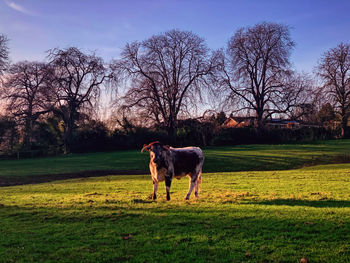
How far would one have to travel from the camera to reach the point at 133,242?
6387mm

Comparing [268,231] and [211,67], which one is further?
[211,67]

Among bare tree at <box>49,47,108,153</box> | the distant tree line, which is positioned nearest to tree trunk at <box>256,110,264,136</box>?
the distant tree line

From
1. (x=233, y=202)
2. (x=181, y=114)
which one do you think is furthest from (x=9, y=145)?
(x=233, y=202)

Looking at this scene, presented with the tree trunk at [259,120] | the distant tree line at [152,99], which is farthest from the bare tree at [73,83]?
the tree trunk at [259,120]

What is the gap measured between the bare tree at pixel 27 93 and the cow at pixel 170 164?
4632 cm

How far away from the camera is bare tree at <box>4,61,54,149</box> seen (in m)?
51.2

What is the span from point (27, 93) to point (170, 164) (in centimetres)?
4887

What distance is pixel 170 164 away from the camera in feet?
36.9

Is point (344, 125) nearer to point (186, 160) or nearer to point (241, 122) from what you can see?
point (241, 122)

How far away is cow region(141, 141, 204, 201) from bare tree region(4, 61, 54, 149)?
46316mm

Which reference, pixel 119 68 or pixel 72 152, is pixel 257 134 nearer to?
pixel 119 68

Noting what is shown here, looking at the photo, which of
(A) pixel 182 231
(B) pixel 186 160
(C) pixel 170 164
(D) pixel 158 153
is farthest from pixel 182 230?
(B) pixel 186 160

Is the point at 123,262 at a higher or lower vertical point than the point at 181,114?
lower

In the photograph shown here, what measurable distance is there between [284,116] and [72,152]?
37241 millimetres
